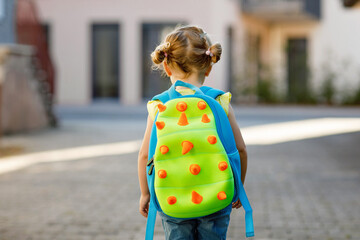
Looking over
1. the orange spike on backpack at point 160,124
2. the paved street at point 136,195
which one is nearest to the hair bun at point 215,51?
the orange spike on backpack at point 160,124

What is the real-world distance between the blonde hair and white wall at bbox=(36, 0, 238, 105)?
71.2ft

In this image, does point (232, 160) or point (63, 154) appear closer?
point (232, 160)

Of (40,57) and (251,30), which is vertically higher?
(251,30)

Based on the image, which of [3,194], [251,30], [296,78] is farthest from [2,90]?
[251,30]

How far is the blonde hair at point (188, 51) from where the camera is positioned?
2547mm

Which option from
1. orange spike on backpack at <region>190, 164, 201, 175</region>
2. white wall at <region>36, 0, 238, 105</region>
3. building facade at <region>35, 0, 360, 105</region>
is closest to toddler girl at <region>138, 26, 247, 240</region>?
orange spike on backpack at <region>190, 164, 201, 175</region>

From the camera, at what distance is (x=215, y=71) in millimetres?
24078

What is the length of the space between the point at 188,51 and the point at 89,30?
22617 mm

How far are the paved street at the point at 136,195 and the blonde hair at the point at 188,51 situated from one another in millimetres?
2248

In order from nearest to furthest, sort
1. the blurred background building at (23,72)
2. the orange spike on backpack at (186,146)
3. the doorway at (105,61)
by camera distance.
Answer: the orange spike on backpack at (186,146)
the blurred background building at (23,72)
the doorway at (105,61)

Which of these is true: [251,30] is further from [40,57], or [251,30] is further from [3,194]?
[3,194]

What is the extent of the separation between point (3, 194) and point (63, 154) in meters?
3.42

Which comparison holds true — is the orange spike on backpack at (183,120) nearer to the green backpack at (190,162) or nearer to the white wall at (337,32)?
the green backpack at (190,162)

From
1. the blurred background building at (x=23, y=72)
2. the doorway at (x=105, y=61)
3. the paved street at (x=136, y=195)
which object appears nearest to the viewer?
the paved street at (x=136, y=195)
